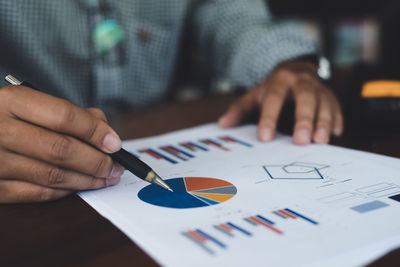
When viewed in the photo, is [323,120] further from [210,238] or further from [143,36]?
[143,36]

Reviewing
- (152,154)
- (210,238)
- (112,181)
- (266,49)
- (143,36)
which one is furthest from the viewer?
(143,36)

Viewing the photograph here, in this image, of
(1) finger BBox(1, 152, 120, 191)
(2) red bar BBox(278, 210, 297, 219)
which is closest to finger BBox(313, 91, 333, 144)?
(2) red bar BBox(278, 210, 297, 219)

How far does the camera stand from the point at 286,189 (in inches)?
13.6

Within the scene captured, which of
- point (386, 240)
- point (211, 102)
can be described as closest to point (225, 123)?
point (211, 102)

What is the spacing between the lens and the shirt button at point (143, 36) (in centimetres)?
89

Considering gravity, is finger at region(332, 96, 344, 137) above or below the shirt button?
below

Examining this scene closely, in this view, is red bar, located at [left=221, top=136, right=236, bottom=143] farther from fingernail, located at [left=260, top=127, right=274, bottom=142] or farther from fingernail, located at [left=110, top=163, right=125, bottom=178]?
fingernail, located at [left=110, top=163, right=125, bottom=178]

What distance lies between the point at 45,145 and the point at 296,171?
245 mm

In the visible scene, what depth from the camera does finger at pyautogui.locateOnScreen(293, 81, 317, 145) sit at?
0.49m

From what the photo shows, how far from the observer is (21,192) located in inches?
13.2

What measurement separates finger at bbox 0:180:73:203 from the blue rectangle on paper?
0.27 meters

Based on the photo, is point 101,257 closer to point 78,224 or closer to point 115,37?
point 78,224

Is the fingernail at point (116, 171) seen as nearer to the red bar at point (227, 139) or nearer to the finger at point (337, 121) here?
the red bar at point (227, 139)

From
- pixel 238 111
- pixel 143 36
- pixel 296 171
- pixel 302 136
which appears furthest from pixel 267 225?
pixel 143 36
